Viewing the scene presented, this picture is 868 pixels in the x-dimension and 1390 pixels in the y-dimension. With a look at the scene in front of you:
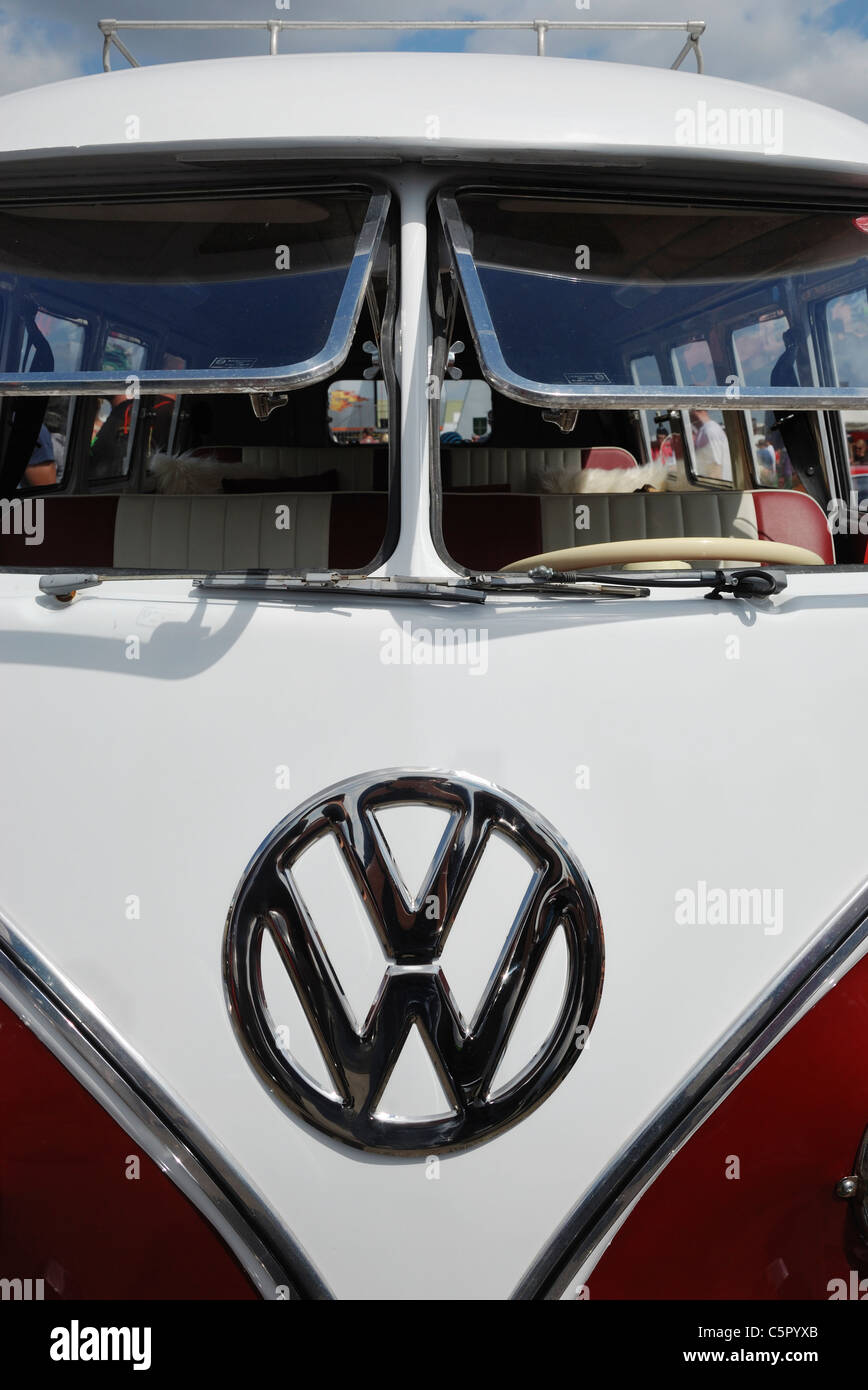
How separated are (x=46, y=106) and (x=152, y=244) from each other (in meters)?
0.28

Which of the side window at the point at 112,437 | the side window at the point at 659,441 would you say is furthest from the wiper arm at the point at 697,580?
the side window at the point at 659,441

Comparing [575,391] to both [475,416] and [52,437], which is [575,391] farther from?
[475,416]

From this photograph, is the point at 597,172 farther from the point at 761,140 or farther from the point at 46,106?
the point at 46,106

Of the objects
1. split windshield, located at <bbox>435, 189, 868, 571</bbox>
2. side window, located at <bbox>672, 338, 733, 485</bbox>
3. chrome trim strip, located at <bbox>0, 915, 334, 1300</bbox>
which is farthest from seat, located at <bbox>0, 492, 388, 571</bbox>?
side window, located at <bbox>672, 338, 733, 485</bbox>

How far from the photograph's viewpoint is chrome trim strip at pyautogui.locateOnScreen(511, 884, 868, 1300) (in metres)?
1.44

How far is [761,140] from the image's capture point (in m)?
1.73

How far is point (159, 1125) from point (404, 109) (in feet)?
5.06

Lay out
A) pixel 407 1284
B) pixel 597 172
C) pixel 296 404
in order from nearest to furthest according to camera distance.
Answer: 1. pixel 407 1284
2. pixel 597 172
3. pixel 296 404

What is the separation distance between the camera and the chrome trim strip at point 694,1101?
1438mm

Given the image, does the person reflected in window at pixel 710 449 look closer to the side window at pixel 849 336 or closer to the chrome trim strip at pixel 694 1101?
the side window at pixel 849 336

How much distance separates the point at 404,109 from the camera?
1.66m

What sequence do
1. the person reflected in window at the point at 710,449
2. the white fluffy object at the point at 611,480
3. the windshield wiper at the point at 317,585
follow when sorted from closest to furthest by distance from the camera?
the windshield wiper at the point at 317,585 < the white fluffy object at the point at 611,480 < the person reflected in window at the point at 710,449
